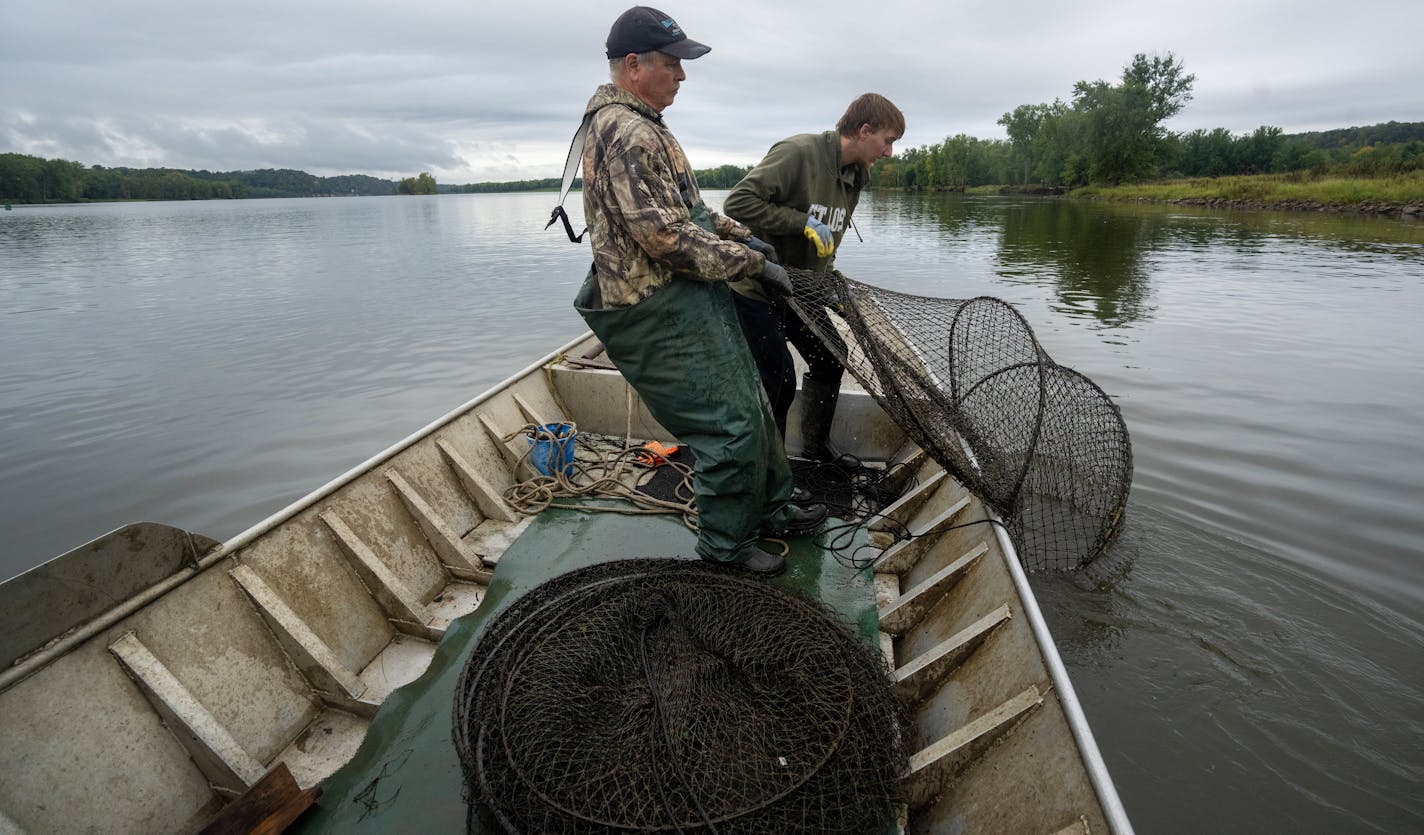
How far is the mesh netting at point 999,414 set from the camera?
130 inches

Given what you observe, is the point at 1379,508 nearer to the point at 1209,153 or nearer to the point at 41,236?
the point at 41,236

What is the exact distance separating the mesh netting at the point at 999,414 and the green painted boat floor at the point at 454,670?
784mm

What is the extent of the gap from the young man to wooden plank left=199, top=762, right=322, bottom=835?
282 cm

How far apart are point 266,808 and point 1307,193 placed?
45097 millimetres

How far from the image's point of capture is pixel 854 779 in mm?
1901

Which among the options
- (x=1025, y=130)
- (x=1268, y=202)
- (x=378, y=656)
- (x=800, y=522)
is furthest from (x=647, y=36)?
(x=1025, y=130)

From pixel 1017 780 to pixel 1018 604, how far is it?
66 cm

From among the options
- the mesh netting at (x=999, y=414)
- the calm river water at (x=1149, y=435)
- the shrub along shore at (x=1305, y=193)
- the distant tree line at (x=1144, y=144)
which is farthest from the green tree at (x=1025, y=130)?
the mesh netting at (x=999, y=414)

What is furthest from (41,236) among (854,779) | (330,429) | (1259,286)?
(1259,286)

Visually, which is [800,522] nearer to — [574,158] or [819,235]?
[819,235]

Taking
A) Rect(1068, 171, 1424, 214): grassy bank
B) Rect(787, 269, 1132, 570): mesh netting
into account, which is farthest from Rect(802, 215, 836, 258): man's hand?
Rect(1068, 171, 1424, 214): grassy bank

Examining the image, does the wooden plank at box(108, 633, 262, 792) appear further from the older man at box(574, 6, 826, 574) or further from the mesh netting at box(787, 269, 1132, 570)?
the mesh netting at box(787, 269, 1132, 570)

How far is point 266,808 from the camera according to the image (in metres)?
2.07

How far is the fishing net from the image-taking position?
1.82 metres
